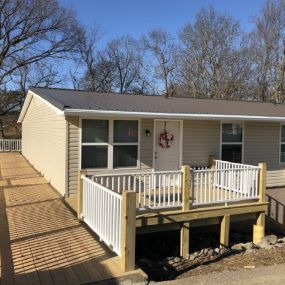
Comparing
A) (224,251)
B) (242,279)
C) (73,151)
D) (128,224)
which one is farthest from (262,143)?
(242,279)

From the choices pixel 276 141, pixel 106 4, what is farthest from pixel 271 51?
pixel 276 141

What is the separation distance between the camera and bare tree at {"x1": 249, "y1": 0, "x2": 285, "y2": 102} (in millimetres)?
28042

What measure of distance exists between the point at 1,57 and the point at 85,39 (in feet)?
40.0

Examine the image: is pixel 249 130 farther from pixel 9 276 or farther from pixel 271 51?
pixel 271 51

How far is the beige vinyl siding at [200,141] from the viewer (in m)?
10.9

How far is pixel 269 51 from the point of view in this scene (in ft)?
93.5

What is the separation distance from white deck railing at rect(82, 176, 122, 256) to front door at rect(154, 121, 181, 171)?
3.62 m

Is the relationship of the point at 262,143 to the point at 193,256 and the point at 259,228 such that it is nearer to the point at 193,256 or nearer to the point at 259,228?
the point at 259,228

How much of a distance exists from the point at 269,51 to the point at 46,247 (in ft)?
88.7

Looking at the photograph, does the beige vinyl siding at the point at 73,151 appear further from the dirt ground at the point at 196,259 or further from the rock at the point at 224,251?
the rock at the point at 224,251

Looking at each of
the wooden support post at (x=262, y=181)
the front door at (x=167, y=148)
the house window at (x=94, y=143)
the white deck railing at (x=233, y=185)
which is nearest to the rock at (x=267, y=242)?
the wooden support post at (x=262, y=181)

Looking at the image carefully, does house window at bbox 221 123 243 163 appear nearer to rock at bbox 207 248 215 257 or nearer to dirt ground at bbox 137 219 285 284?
dirt ground at bbox 137 219 285 284

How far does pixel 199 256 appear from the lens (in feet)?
25.6

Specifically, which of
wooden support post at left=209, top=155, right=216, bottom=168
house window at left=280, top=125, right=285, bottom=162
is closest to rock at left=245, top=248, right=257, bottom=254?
wooden support post at left=209, top=155, right=216, bottom=168
